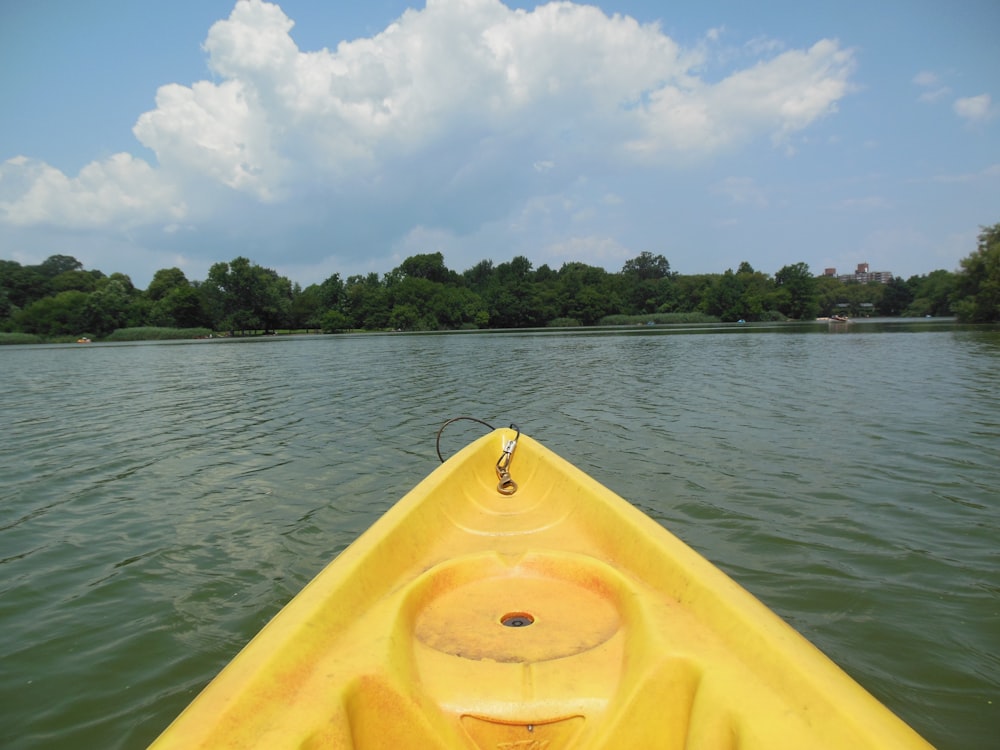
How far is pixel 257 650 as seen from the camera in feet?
5.93

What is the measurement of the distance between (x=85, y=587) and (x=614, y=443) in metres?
6.51

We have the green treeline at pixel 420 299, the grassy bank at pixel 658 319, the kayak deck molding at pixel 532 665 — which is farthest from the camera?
the grassy bank at pixel 658 319

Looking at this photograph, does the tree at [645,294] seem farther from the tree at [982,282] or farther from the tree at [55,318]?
the tree at [55,318]

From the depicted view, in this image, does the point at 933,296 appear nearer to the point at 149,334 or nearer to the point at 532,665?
the point at 532,665

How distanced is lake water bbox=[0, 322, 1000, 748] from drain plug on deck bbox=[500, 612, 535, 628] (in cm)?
187

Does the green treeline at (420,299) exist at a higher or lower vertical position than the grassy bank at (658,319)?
higher

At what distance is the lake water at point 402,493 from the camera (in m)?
3.02

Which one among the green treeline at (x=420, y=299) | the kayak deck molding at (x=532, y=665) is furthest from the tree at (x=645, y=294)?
the kayak deck molding at (x=532, y=665)

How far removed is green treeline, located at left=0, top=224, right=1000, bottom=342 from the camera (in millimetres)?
74312

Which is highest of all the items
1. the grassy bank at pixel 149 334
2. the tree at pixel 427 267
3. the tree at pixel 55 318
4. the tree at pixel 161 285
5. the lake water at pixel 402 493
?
the tree at pixel 427 267

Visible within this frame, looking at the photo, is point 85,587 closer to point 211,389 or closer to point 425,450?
point 425,450

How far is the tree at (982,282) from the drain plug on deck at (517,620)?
5925 centimetres

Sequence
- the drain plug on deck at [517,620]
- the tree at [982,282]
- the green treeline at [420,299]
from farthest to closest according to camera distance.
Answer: the green treeline at [420,299], the tree at [982,282], the drain plug on deck at [517,620]

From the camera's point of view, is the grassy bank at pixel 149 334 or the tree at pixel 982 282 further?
the grassy bank at pixel 149 334
